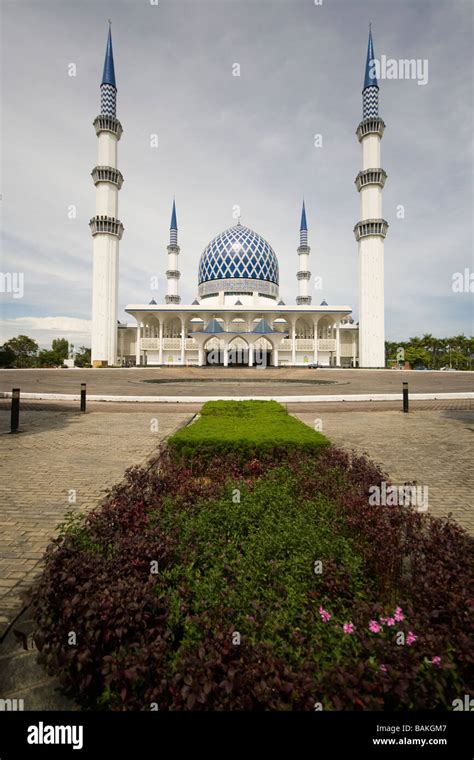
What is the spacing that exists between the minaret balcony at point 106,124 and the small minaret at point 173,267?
16.9 meters

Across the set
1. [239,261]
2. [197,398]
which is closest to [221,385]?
[197,398]

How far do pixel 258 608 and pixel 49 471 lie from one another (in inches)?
180

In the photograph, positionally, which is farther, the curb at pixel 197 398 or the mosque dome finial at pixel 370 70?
the mosque dome finial at pixel 370 70

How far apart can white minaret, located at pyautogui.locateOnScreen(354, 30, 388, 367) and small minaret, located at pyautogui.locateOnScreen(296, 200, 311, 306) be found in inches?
458

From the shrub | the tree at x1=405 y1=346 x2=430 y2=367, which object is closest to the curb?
the shrub

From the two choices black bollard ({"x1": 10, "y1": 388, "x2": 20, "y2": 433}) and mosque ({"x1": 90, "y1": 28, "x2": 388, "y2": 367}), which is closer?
black bollard ({"x1": 10, "y1": 388, "x2": 20, "y2": 433})

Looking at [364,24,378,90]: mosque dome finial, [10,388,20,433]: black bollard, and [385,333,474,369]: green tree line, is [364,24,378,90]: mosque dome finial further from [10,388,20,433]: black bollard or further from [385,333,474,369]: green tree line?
[10,388,20,433]: black bollard

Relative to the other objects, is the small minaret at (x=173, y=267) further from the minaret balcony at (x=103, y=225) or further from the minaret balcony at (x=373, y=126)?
the minaret balcony at (x=373, y=126)

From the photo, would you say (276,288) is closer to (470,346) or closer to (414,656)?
(470,346)

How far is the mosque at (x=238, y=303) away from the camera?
4278 cm

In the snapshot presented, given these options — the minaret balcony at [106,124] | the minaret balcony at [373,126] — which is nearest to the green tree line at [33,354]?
the minaret balcony at [106,124]

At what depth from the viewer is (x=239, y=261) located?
54.1m

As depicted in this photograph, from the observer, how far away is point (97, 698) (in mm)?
1775

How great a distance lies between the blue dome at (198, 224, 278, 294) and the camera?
54.0 m
